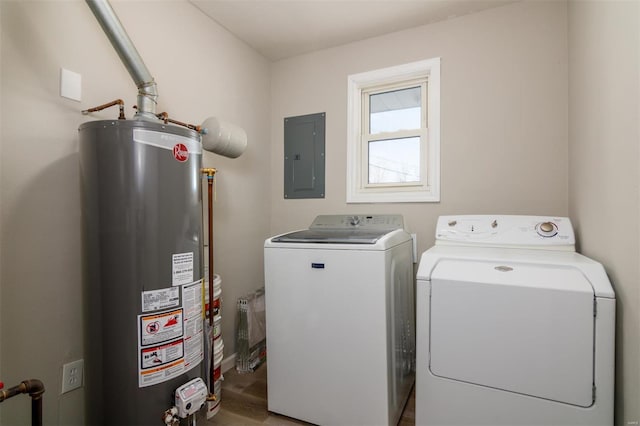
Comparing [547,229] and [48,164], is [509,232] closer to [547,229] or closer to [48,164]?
[547,229]

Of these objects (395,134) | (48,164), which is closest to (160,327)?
(48,164)

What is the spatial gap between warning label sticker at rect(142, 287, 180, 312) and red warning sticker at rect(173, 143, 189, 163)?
54cm

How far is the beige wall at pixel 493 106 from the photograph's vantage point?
1909 millimetres

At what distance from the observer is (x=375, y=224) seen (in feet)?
6.81

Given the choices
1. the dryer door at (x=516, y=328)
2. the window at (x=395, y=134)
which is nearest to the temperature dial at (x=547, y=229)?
the dryer door at (x=516, y=328)

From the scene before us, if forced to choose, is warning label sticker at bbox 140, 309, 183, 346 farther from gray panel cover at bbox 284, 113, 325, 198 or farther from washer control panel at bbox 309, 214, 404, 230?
gray panel cover at bbox 284, 113, 325, 198

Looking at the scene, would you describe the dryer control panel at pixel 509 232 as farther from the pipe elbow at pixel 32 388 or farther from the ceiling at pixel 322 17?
the pipe elbow at pixel 32 388

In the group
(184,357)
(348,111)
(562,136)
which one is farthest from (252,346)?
(562,136)

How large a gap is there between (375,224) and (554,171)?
3.73 feet

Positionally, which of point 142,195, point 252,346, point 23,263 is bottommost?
point 252,346

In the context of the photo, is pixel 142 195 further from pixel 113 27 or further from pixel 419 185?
pixel 419 185

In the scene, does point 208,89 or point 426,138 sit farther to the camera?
point 426,138

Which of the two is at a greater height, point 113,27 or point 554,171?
point 113,27

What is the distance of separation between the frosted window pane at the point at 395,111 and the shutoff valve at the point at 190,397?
2093mm
